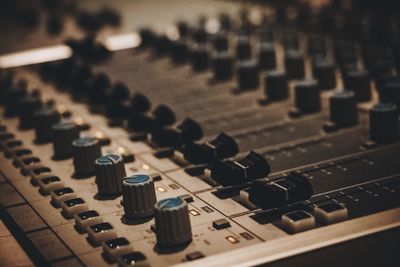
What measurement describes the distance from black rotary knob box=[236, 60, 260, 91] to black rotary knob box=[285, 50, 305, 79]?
0.50 ft

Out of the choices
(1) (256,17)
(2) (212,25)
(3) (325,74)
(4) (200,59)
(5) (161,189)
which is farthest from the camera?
(1) (256,17)

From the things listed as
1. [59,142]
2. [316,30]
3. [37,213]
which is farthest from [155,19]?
[37,213]

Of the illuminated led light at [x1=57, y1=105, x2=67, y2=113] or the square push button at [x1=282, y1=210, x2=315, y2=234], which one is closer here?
the square push button at [x1=282, y1=210, x2=315, y2=234]

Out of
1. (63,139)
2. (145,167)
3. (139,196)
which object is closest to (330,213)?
(139,196)

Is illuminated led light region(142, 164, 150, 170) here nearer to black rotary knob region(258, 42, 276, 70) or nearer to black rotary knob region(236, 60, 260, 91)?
black rotary knob region(236, 60, 260, 91)

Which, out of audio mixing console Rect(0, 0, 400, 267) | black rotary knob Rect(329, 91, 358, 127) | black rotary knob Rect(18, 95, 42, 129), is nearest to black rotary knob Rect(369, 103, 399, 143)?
audio mixing console Rect(0, 0, 400, 267)

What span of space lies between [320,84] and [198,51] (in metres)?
0.92

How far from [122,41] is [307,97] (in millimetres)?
2247

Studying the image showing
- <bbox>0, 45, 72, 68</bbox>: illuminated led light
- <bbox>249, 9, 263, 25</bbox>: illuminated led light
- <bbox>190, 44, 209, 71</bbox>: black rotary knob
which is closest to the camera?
<bbox>190, 44, 209, 71</bbox>: black rotary knob

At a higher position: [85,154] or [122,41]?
[122,41]

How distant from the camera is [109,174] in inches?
96.5

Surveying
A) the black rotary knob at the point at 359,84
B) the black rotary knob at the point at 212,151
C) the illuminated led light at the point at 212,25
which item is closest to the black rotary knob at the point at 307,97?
the black rotary knob at the point at 359,84

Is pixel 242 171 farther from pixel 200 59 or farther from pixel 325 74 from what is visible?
pixel 200 59

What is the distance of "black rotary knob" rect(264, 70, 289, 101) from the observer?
338cm
